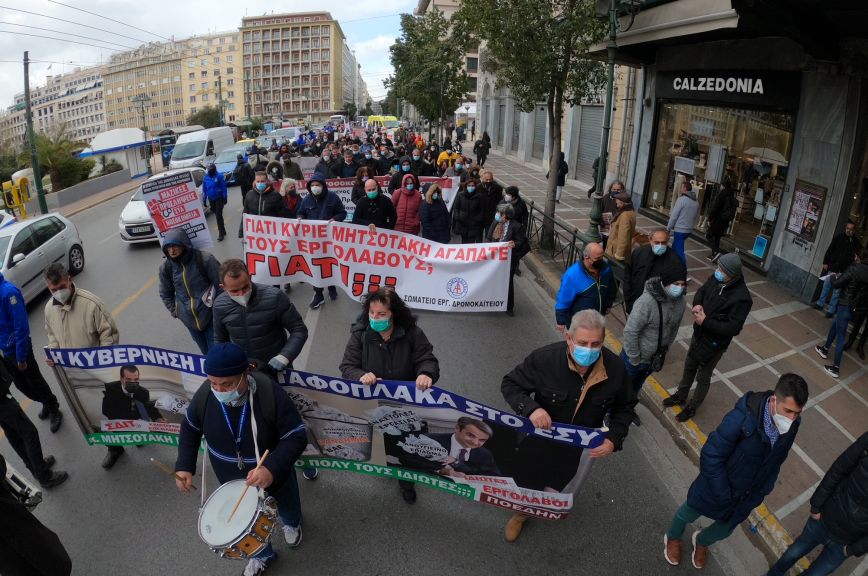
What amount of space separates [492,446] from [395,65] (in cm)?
3590

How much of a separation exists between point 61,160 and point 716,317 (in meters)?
29.2

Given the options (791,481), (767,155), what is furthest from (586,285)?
(767,155)

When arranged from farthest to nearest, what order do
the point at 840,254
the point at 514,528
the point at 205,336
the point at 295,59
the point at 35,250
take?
the point at 295,59, the point at 35,250, the point at 840,254, the point at 205,336, the point at 514,528

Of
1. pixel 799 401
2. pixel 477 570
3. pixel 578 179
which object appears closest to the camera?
pixel 799 401

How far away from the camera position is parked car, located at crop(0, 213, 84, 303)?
28.0ft

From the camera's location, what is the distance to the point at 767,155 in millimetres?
10281

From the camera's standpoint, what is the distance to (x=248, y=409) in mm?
3049

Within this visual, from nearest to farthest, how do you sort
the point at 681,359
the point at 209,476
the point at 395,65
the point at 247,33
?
1. the point at 209,476
2. the point at 681,359
3. the point at 395,65
4. the point at 247,33

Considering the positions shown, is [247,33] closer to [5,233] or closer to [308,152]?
[308,152]

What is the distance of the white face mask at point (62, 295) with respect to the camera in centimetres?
452

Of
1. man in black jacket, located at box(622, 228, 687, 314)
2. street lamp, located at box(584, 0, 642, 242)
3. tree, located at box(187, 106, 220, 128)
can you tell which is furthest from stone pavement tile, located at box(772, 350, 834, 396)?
tree, located at box(187, 106, 220, 128)

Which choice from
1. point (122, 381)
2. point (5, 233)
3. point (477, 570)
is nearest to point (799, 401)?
point (477, 570)

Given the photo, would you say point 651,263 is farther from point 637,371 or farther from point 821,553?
point 821,553

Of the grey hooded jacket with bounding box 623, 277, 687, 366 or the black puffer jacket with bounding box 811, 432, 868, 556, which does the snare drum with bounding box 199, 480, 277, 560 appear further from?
the grey hooded jacket with bounding box 623, 277, 687, 366
